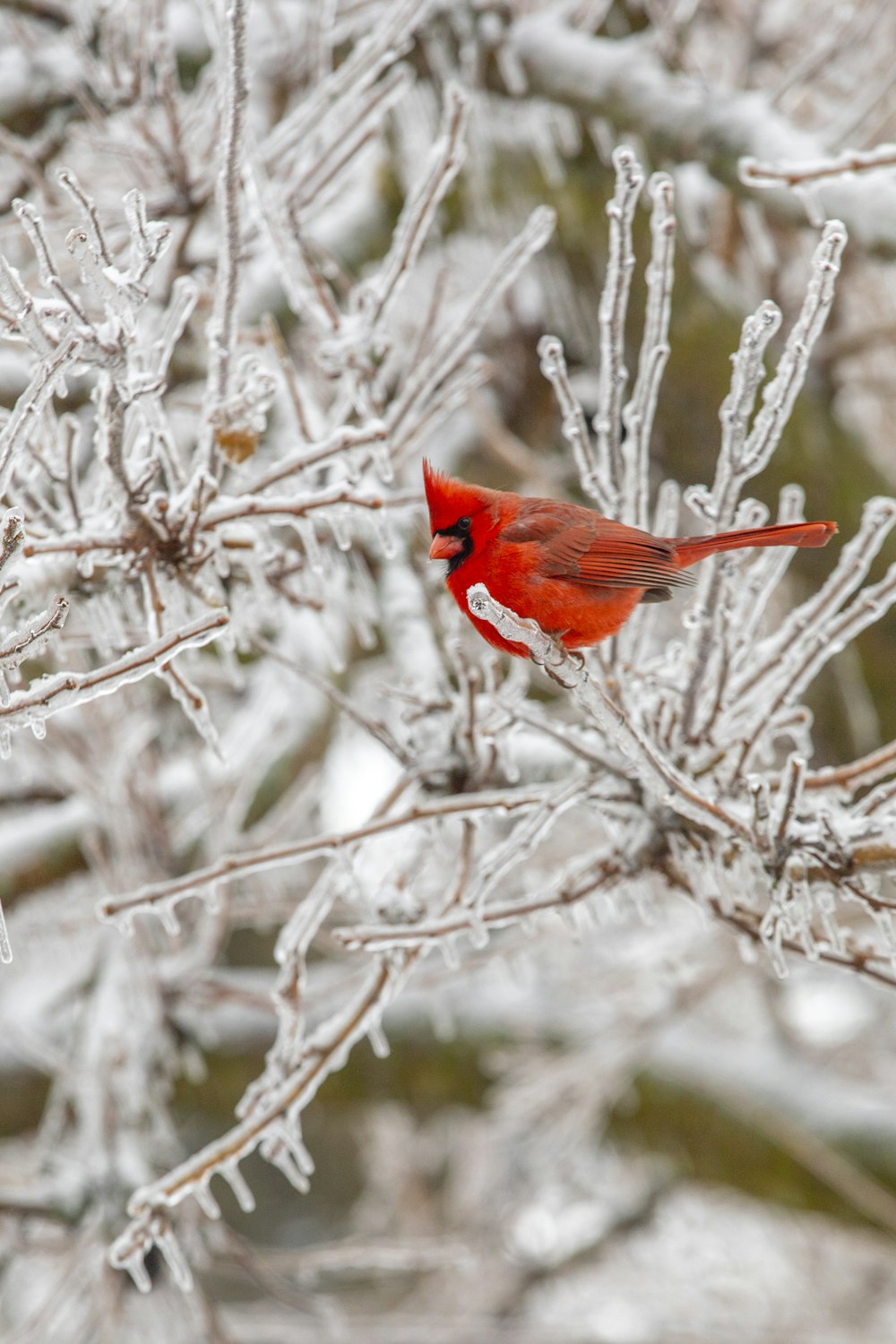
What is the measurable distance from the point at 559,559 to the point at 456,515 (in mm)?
212

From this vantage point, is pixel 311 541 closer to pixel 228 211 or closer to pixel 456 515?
pixel 456 515

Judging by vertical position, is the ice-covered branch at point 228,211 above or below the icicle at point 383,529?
above

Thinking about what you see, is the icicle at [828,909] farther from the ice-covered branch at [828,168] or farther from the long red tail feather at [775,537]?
the ice-covered branch at [828,168]

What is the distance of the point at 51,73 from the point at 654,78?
171 centimetres

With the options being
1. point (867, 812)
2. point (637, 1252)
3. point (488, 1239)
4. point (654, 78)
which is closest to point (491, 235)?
point (654, 78)

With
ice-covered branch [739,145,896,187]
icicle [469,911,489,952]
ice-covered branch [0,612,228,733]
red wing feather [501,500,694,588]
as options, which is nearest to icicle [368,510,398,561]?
red wing feather [501,500,694,588]

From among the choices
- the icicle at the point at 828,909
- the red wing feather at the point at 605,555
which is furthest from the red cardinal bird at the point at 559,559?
the icicle at the point at 828,909

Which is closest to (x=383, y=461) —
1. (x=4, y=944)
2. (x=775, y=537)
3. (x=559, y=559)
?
(x=559, y=559)

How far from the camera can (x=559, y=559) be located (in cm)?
208

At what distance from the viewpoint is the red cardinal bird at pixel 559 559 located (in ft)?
6.75

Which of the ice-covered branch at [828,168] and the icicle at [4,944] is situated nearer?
the icicle at [4,944]

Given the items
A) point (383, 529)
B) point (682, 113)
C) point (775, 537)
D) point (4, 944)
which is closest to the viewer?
point (4, 944)

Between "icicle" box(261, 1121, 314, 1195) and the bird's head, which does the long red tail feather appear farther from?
Result: "icicle" box(261, 1121, 314, 1195)

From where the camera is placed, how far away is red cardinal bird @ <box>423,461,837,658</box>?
81.0 inches
